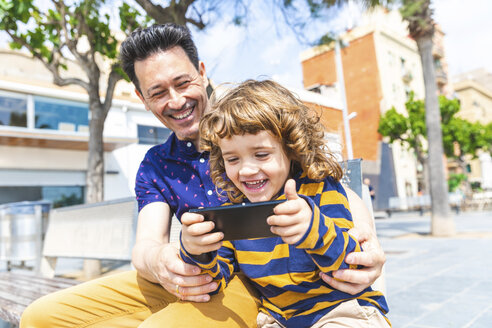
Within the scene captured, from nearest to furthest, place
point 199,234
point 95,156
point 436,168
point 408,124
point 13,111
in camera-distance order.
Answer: point 199,234
point 95,156
point 436,168
point 13,111
point 408,124

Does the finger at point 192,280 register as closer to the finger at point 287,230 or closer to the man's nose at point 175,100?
the finger at point 287,230

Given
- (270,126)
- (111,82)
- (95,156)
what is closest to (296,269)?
(270,126)

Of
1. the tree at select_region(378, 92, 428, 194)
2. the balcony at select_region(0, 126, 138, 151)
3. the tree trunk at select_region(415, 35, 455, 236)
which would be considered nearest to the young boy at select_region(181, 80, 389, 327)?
the tree trunk at select_region(415, 35, 455, 236)

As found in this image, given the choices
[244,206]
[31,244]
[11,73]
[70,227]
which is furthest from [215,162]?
[11,73]

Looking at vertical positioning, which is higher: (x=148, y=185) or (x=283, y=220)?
(x=148, y=185)

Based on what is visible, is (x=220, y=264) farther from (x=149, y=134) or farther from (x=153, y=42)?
(x=149, y=134)

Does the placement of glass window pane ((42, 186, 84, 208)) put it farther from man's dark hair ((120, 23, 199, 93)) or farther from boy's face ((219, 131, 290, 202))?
boy's face ((219, 131, 290, 202))

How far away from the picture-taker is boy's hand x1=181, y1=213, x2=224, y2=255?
111 centimetres

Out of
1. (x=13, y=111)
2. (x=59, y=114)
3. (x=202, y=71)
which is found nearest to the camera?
(x=202, y=71)

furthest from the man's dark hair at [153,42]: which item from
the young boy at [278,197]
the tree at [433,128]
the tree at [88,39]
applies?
the tree at [433,128]

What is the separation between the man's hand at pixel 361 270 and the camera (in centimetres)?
116

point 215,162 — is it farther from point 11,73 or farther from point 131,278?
point 11,73

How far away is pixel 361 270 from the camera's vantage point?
119 cm

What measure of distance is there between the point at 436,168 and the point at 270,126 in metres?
10.0
